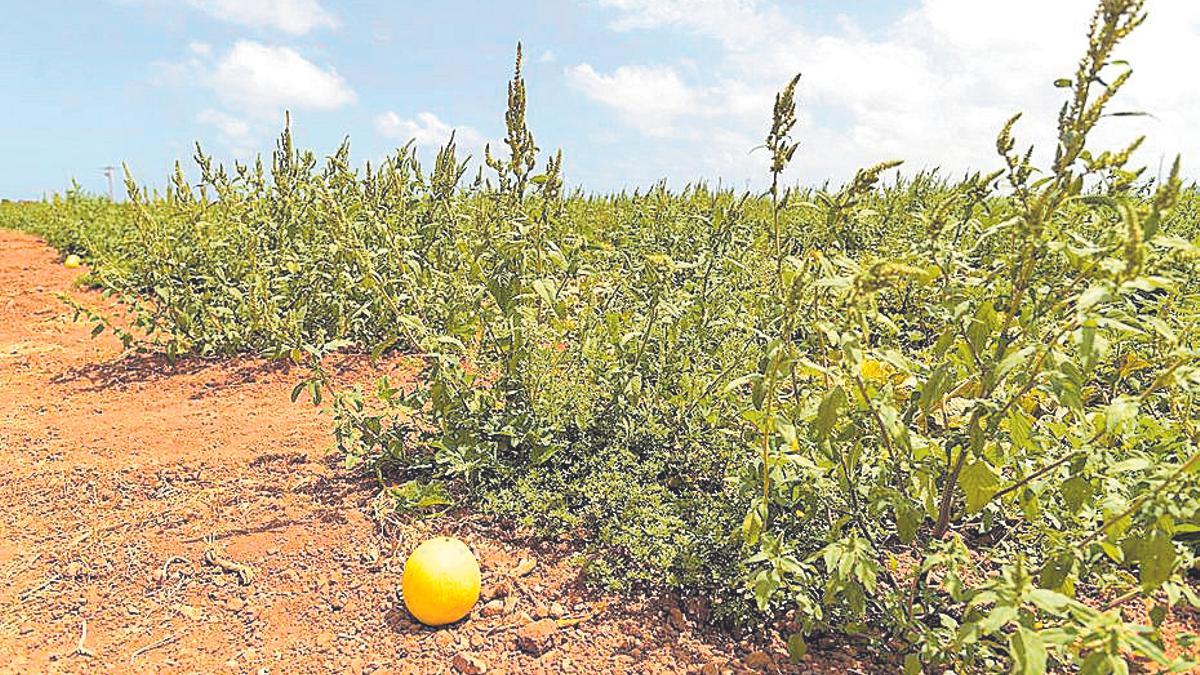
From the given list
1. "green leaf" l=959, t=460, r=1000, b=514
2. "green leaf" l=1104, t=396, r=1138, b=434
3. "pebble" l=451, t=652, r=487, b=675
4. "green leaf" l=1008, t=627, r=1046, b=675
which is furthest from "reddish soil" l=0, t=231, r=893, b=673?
"green leaf" l=1104, t=396, r=1138, b=434

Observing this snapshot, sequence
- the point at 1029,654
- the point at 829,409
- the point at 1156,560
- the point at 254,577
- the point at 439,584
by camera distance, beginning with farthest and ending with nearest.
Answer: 1. the point at 254,577
2. the point at 439,584
3. the point at 829,409
4. the point at 1156,560
5. the point at 1029,654

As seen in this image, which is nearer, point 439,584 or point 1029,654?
point 1029,654

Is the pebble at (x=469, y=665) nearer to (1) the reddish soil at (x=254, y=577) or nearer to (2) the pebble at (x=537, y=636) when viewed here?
(1) the reddish soil at (x=254, y=577)

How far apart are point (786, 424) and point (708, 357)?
1.16m

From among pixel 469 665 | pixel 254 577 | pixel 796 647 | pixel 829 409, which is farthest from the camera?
pixel 254 577

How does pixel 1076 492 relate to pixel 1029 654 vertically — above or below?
above

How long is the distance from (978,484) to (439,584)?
59.8 inches

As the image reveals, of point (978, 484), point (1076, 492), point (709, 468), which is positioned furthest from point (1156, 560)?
point (709, 468)

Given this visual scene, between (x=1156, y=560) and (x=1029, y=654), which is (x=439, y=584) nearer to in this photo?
(x=1029, y=654)

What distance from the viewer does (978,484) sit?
1920 mm

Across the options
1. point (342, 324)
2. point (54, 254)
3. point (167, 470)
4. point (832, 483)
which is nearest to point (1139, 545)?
point (832, 483)

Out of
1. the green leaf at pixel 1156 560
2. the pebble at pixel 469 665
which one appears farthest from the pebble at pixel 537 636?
the green leaf at pixel 1156 560

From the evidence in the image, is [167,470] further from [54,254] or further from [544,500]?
[54,254]

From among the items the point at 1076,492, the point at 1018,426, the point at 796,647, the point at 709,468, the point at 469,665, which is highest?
the point at 1018,426
